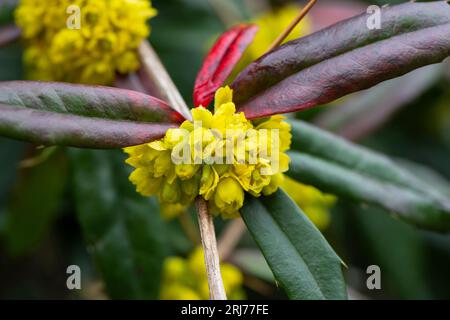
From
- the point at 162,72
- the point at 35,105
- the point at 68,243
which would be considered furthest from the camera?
the point at 68,243

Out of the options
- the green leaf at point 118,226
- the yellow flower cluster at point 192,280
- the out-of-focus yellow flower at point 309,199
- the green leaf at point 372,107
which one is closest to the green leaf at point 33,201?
the green leaf at point 118,226

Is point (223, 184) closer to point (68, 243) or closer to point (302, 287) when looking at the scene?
point (302, 287)

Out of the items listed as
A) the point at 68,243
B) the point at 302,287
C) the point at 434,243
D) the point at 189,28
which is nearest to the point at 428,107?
the point at 434,243

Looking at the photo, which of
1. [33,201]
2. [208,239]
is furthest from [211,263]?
[33,201]

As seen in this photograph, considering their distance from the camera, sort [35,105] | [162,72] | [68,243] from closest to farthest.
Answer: [35,105], [162,72], [68,243]

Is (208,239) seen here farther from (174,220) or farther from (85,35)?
(174,220)

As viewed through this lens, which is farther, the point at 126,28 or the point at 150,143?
the point at 126,28
